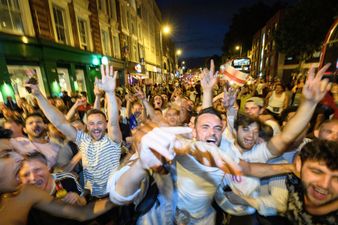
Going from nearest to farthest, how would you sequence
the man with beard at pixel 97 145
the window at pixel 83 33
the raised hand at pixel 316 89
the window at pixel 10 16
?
the raised hand at pixel 316 89 → the man with beard at pixel 97 145 → the window at pixel 10 16 → the window at pixel 83 33

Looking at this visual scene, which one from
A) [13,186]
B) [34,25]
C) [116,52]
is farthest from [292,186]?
[116,52]

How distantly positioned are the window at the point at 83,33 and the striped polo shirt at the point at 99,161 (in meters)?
12.1

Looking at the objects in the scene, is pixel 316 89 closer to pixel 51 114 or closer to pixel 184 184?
pixel 184 184

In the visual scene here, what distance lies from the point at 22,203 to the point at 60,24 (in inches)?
467

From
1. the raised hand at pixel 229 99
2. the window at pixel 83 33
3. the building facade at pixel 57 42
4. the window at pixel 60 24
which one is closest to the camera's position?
the raised hand at pixel 229 99

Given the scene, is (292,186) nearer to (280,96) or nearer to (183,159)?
(183,159)

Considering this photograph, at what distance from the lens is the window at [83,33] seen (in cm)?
1259

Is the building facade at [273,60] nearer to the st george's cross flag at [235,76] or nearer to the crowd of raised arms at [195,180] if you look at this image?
the st george's cross flag at [235,76]

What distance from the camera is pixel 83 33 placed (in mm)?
13031

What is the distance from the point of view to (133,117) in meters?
4.86

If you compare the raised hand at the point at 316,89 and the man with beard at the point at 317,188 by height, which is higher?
the raised hand at the point at 316,89

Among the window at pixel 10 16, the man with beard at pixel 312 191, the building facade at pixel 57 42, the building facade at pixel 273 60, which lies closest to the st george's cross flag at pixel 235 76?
the man with beard at pixel 312 191

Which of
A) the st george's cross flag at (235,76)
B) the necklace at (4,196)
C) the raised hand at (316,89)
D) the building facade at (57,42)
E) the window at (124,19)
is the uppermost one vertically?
the window at (124,19)

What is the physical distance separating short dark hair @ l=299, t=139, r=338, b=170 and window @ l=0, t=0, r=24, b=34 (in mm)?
9732
